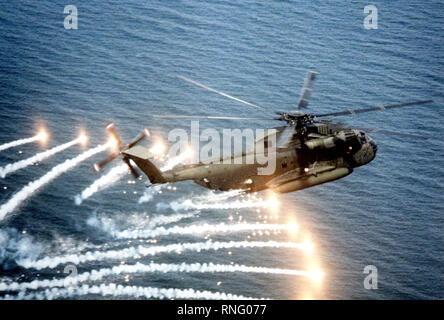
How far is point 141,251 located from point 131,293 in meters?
7.83

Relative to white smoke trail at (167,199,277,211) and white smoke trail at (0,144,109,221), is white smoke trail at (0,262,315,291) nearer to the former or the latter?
white smoke trail at (167,199,277,211)

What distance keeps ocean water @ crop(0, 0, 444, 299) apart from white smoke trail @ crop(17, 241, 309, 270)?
342 millimetres

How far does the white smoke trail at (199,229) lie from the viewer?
280ft

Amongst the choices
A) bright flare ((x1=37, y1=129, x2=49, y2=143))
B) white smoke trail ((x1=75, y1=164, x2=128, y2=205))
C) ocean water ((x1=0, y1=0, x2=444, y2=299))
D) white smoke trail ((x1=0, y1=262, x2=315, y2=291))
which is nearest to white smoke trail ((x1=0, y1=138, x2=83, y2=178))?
ocean water ((x1=0, y1=0, x2=444, y2=299))

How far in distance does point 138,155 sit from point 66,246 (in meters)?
43.6

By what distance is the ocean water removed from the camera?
83.9 metres

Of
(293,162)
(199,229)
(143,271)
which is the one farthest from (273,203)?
(293,162)

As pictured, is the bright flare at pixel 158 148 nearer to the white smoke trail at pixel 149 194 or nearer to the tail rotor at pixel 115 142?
the white smoke trail at pixel 149 194

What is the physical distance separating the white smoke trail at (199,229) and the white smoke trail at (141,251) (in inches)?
98.3

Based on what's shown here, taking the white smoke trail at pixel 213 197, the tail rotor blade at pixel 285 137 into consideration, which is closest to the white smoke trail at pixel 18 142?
the white smoke trail at pixel 213 197

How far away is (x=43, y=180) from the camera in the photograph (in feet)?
311

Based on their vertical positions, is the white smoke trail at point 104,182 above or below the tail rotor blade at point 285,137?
above

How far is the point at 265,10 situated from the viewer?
568 ft

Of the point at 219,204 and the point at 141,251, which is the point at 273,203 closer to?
Result: the point at 219,204
